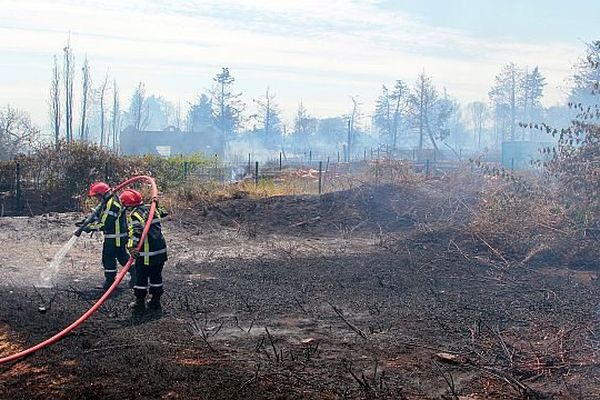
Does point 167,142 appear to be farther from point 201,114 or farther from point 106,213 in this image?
point 106,213

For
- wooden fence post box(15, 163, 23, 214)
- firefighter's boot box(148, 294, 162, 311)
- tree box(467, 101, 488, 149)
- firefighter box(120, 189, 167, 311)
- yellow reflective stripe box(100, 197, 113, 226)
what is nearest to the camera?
firefighter box(120, 189, 167, 311)

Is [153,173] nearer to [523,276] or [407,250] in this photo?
[407,250]

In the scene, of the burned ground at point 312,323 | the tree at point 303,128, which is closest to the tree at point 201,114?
the tree at point 303,128

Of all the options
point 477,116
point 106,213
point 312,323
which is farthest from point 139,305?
point 477,116

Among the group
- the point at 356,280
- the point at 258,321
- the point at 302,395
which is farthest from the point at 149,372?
the point at 356,280

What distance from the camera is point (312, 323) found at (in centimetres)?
815

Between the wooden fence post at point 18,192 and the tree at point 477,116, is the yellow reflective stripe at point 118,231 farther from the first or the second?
the tree at point 477,116

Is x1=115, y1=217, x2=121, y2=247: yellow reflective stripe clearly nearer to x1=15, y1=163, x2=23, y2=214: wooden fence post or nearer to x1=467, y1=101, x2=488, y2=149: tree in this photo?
x1=15, y1=163, x2=23, y2=214: wooden fence post

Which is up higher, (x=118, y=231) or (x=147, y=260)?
(x=118, y=231)

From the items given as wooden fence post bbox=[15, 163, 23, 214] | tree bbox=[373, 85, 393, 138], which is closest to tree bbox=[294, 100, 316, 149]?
tree bbox=[373, 85, 393, 138]

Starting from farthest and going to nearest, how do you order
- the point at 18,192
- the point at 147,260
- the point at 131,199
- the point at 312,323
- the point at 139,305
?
1. the point at 18,192
2. the point at 131,199
3. the point at 139,305
4. the point at 147,260
5. the point at 312,323

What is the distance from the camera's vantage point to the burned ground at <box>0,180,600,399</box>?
5879 mm

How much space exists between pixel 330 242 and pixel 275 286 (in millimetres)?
5026

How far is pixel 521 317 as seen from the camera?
8.55m
